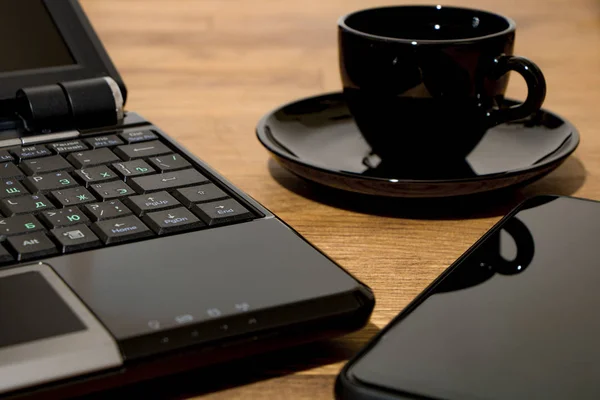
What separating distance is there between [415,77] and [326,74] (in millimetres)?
388

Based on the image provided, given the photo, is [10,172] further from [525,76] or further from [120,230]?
[525,76]

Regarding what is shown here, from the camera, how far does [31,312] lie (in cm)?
37

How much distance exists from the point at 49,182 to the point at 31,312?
151mm

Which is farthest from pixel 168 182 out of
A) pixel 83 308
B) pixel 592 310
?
pixel 592 310

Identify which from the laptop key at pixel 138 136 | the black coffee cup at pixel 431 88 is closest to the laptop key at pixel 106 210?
the laptop key at pixel 138 136

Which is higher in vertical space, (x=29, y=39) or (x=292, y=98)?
(x=29, y=39)

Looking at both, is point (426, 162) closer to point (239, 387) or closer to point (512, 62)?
point (512, 62)

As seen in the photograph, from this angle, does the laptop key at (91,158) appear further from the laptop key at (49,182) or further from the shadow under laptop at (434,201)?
the shadow under laptop at (434,201)

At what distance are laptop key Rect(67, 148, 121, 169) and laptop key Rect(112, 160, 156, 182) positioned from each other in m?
0.01

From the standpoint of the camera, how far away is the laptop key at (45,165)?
519mm

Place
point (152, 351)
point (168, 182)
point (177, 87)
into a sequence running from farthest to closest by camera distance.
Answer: point (177, 87), point (168, 182), point (152, 351)

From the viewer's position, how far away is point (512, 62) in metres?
0.58

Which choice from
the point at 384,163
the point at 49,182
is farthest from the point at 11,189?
the point at 384,163

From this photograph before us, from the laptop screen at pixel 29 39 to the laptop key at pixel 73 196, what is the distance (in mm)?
192
